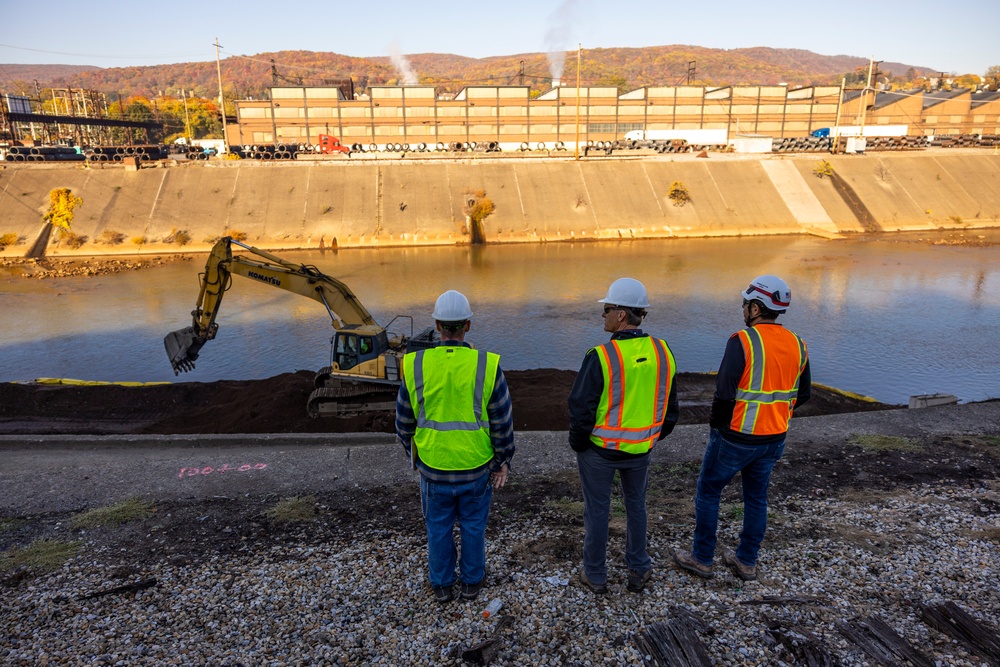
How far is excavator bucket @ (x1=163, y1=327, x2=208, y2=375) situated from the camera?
1211 centimetres

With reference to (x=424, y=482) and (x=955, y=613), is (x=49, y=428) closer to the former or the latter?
(x=424, y=482)

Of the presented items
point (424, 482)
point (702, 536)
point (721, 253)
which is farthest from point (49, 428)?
point (721, 253)

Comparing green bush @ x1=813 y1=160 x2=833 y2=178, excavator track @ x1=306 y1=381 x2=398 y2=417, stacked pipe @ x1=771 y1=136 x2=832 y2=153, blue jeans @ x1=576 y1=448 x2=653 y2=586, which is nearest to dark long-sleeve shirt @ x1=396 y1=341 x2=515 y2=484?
blue jeans @ x1=576 y1=448 x2=653 y2=586

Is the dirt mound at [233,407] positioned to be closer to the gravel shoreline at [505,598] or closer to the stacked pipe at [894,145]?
the gravel shoreline at [505,598]

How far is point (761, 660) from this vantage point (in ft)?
12.8

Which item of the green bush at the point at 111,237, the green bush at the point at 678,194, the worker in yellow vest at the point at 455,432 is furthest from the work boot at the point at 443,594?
the green bush at the point at 678,194

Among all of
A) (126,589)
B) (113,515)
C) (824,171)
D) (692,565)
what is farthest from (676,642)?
(824,171)

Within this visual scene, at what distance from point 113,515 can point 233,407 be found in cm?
658

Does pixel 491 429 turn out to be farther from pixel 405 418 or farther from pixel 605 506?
pixel 605 506

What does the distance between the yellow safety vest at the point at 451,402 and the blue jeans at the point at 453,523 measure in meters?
0.21

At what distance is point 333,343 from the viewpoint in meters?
12.3

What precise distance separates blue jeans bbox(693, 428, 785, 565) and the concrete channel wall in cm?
3316

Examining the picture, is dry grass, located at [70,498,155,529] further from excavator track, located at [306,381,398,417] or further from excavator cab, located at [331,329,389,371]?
excavator cab, located at [331,329,389,371]

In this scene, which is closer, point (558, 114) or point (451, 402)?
point (451, 402)
